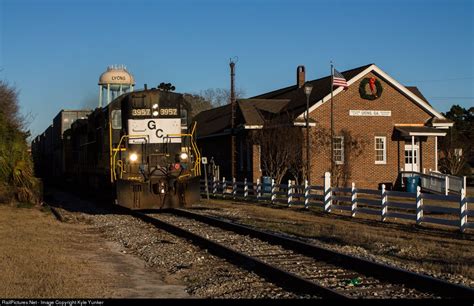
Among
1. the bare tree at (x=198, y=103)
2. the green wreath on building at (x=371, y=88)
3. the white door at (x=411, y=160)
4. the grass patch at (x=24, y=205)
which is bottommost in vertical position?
the grass patch at (x=24, y=205)

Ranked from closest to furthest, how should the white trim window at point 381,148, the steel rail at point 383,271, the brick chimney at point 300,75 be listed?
1. the steel rail at point 383,271
2. the white trim window at point 381,148
3. the brick chimney at point 300,75

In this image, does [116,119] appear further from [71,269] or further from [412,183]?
[412,183]

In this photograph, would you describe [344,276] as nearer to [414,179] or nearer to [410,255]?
[410,255]

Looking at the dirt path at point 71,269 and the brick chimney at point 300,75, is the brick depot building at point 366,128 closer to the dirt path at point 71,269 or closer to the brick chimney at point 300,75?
the brick chimney at point 300,75

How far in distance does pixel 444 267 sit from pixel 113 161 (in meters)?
11.0

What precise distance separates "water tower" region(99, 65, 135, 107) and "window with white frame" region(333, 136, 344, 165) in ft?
51.0

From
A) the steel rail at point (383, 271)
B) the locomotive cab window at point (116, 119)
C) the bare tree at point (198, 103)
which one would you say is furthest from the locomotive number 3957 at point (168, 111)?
the bare tree at point (198, 103)

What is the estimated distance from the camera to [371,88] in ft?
112

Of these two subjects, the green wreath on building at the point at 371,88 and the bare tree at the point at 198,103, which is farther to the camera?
the bare tree at the point at 198,103

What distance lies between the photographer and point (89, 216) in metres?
20.2

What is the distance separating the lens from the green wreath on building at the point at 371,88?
1332 inches

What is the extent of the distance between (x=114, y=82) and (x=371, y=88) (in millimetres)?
17305

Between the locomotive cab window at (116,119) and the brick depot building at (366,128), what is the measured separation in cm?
1381

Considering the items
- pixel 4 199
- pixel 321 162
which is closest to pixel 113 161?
pixel 4 199
